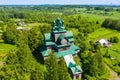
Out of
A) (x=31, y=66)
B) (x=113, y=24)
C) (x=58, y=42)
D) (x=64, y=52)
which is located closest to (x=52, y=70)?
(x=31, y=66)

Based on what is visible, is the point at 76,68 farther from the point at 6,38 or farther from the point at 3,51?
the point at 6,38

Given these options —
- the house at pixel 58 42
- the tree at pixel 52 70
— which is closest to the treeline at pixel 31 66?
the tree at pixel 52 70

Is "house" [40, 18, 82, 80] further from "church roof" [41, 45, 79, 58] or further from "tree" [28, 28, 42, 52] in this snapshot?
"tree" [28, 28, 42, 52]

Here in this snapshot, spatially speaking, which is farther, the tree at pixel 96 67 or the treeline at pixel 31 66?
the tree at pixel 96 67

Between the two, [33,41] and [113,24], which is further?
[113,24]

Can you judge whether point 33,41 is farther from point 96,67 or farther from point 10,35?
point 96,67

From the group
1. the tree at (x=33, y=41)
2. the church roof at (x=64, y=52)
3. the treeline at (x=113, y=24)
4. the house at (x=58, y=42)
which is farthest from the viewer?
the treeline at (x=113, y=24)

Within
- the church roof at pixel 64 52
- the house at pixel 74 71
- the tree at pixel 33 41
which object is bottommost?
the house at pixel 74 71

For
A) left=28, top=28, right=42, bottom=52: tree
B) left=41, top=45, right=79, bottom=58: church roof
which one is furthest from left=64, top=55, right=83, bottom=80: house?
left=28, top=28, right=42, bottom=52: tree

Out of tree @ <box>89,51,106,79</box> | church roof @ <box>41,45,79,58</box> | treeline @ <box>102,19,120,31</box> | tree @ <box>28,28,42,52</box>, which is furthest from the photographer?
treeline @ <box>102,19,120,31</box>

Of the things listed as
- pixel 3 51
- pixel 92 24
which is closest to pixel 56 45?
pixel 3 51

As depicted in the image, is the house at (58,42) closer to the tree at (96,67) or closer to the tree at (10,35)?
the tree at (96,67)
